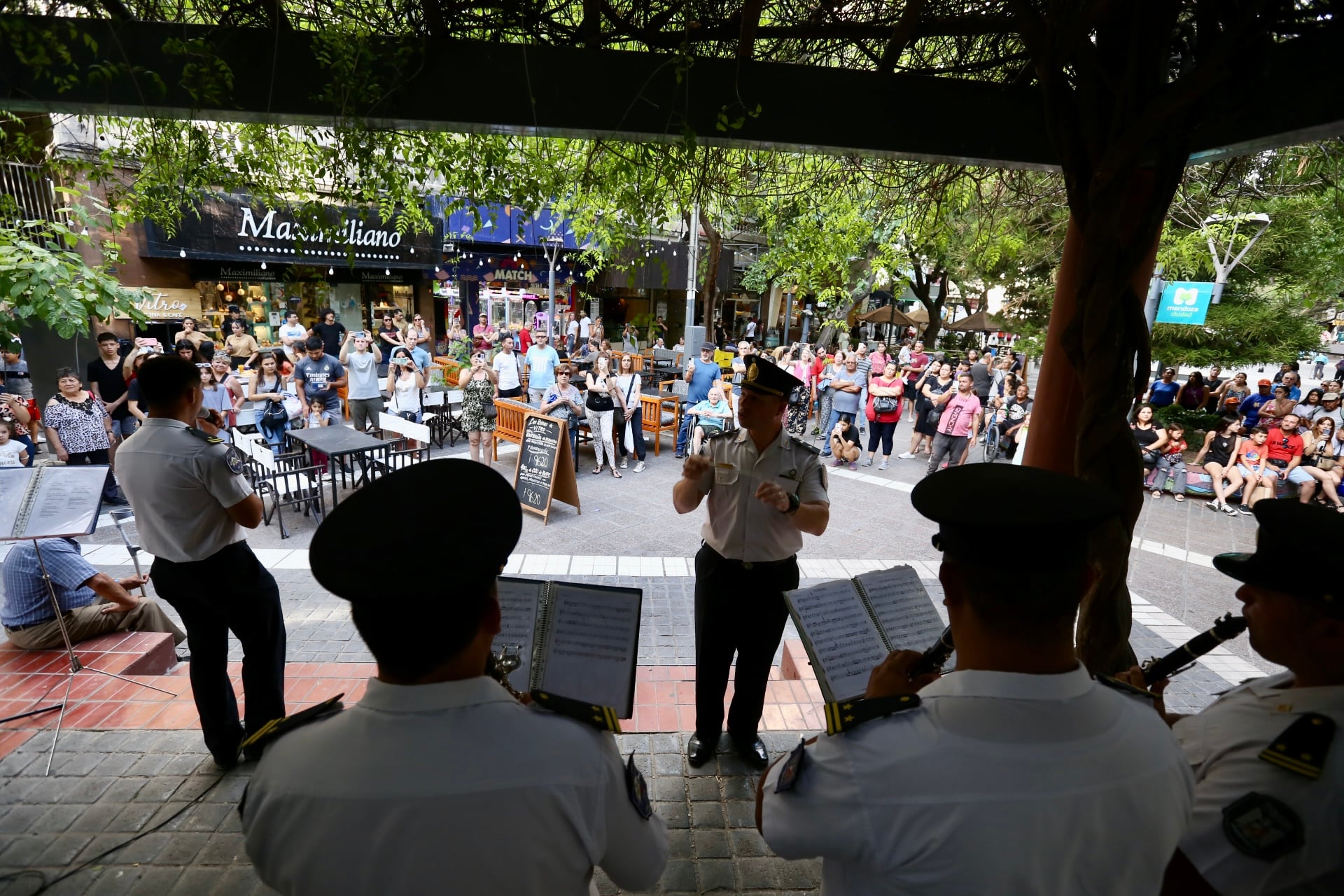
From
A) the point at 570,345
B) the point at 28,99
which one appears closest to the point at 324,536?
the point at 28,99

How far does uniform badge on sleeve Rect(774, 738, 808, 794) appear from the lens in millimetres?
1274

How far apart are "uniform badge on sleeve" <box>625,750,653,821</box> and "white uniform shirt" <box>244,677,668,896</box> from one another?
7cm

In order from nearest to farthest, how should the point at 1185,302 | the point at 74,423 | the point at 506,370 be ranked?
the point at 74,423 < the point at 506,370 < the point at 1185,302

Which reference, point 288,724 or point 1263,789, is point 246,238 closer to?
point 288,724

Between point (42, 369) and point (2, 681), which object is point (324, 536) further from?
point (42, 369)

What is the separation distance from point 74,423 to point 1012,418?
1249 centimetres

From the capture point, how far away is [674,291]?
2519 centimetres

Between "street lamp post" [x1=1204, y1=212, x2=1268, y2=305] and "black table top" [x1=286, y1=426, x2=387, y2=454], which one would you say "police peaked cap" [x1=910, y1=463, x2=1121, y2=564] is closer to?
"black table top" [x1=286, y1=426, x2=387, y2=454]

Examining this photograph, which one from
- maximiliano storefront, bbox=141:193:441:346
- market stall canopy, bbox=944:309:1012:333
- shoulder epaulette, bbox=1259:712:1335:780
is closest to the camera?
shoulder epaulette, bbox=1259:712:1335:780

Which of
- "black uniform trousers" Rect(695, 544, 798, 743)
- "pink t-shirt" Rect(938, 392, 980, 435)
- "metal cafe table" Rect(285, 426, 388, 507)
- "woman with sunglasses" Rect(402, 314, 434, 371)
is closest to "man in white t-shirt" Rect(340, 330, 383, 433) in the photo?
"woman with sunglasses" Rect(402, 314, 434, 371)

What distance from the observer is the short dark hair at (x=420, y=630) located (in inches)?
44.4

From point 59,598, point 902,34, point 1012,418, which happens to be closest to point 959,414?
point 1012,418

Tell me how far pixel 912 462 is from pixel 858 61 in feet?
31.2

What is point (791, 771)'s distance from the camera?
129 cm
